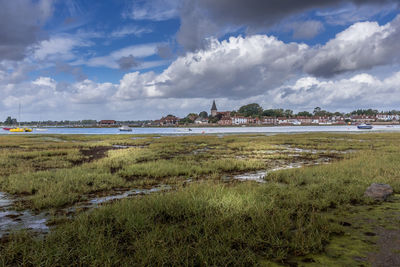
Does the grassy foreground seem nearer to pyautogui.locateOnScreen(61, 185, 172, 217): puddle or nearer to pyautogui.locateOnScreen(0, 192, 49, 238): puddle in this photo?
pyautogui.locateOnScreen(0, 192, 49, 238): puddle

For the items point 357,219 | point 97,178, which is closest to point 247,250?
point 357,219

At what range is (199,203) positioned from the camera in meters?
7.70

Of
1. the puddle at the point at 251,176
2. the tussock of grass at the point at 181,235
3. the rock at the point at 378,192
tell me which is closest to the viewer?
the tussock of grass at the point at 181,235

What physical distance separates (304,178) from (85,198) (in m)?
10.2

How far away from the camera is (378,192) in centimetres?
874

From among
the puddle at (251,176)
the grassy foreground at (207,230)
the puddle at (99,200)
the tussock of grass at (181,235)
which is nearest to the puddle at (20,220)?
the grassy foreground at (207,230)

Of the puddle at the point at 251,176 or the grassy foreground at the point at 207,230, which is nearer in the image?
the grassy foreground at the point at 207,230

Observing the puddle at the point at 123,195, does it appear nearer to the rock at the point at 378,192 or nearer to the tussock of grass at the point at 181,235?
the tussock of grass at the point at 181,235

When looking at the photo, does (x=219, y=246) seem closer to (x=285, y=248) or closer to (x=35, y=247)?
(x=285, y=248)

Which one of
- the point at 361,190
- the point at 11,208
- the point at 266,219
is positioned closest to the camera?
the point at 266,219

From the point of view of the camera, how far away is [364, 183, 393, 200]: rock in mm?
8609

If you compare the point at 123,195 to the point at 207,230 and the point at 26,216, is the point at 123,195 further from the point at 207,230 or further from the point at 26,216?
the point at 207,230

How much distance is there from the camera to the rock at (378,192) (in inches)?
339

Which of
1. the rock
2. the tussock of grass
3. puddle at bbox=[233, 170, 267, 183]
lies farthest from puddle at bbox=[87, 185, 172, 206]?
the rock
